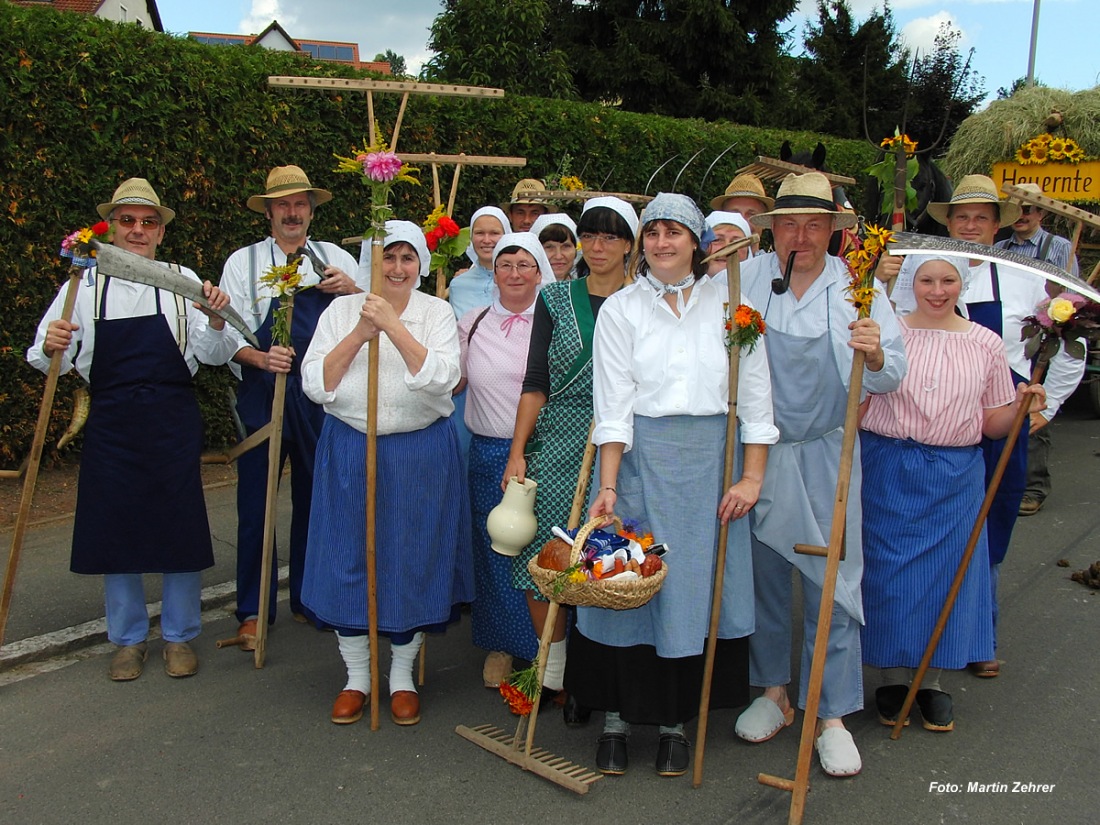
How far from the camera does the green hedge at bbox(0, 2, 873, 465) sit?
6.06 m

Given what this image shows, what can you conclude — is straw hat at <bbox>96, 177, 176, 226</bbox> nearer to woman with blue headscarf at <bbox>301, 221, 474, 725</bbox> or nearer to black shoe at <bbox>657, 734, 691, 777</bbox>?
woman with blue headscarf at <bbox>301, 221, 474, 725</bbox>

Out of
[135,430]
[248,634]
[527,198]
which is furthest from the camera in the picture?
[527,198]

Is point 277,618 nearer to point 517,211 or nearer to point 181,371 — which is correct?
point 181,371

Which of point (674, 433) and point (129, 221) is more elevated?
point (129, 221)

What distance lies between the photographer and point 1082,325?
355 cm

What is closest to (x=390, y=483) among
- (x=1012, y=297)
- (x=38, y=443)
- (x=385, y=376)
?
(x=385, y=376)

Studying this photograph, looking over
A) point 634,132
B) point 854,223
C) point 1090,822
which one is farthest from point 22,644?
point 634,132

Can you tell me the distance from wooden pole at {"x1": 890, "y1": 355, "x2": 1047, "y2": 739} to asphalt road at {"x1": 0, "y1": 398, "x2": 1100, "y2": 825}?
19cm

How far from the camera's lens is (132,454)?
4.18 metres

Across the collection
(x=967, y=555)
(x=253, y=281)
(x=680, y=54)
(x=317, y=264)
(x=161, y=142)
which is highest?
(x=680, y=54)

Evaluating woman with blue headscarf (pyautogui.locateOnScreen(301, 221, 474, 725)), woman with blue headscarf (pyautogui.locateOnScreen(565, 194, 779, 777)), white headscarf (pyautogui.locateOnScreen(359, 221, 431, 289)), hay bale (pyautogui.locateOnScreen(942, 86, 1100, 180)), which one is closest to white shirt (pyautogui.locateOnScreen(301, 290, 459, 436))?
woman with blue headscarf (pyautogui.locateOnScreen(301, 221, 474, 725))

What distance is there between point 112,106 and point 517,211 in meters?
2.80

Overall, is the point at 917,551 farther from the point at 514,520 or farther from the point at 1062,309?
the point at 514,520

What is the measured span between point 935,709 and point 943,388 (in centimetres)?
129
